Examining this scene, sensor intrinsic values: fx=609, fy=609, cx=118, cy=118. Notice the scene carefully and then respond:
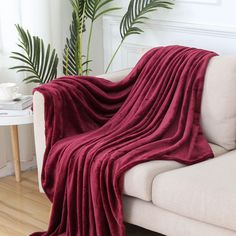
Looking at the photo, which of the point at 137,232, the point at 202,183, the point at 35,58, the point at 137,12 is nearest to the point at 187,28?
the point at 137,12

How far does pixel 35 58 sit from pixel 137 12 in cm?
71

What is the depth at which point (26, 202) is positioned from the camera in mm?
3377

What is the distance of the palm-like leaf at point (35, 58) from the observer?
11.2 ft

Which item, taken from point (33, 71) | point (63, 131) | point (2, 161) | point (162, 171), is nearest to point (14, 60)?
point (33, 71)

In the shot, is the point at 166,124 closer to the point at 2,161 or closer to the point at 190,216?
the point at 190,216

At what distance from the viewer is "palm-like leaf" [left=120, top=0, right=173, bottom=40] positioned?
11.6 ft

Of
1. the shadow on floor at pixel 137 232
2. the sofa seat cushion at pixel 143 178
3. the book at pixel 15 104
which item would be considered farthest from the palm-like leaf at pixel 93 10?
the sofa seat cushion at pixel 143 178

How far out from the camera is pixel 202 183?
2.42 m

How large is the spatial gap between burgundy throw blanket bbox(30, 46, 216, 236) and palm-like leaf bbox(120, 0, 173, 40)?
0.45m

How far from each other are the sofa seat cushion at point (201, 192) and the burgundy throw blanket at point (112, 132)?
15cm

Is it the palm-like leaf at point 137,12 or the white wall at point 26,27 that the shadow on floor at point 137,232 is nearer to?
the white wall at point 26,27

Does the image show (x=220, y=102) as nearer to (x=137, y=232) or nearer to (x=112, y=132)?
(x=112, y=132)

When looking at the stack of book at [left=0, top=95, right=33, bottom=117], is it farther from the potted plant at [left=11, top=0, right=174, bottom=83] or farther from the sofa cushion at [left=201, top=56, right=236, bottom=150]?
the sofa cushion at [left=201, top=56, right=236, bottom=150]

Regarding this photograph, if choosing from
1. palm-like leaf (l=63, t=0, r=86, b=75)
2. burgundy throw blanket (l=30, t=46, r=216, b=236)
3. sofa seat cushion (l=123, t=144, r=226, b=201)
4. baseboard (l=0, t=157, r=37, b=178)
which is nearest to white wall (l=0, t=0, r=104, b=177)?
baseboard (l=0, t=157, r=37, b=178)
